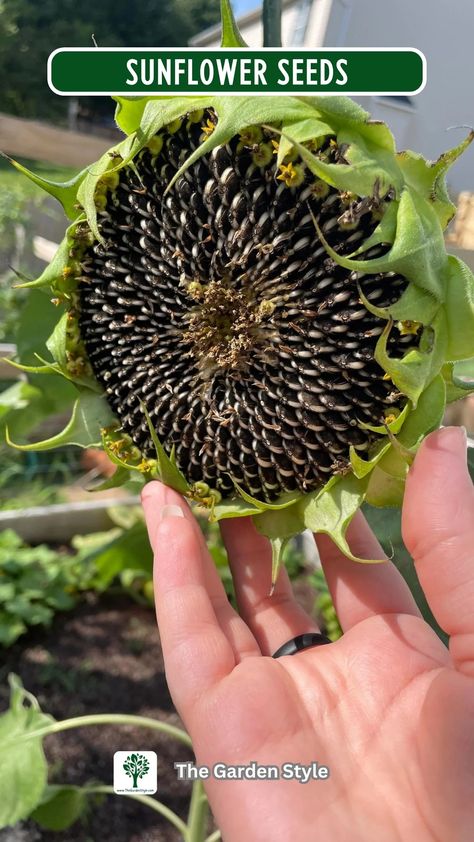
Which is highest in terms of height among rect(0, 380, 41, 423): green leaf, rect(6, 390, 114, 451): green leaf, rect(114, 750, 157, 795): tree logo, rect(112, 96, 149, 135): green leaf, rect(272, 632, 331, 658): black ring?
rect(112, 96, 149, 135): green leaf

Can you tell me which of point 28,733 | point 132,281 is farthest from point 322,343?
point 28,733

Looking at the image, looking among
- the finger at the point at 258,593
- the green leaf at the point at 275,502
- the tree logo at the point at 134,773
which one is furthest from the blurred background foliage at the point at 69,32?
the tree logo at the point at 134,773

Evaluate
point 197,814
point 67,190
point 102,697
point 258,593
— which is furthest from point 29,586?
point 67,190

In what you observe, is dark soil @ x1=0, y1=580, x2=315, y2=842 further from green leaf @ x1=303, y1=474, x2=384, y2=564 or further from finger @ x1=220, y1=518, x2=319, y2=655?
green leaf @ x1=303, y1=474, x2=384, y2=564

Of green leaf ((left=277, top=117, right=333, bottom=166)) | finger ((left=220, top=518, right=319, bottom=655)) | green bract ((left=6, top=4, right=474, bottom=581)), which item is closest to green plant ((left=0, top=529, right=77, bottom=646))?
finger ((left=220, top=518, right=319, bottom=655))

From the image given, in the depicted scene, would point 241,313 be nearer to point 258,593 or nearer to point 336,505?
point 336,505

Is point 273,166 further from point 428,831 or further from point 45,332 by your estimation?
point 428,831

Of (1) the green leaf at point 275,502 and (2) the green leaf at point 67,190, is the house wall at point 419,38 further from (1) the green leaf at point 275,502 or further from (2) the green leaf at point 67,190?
(1) the green leaf at point 275,502
